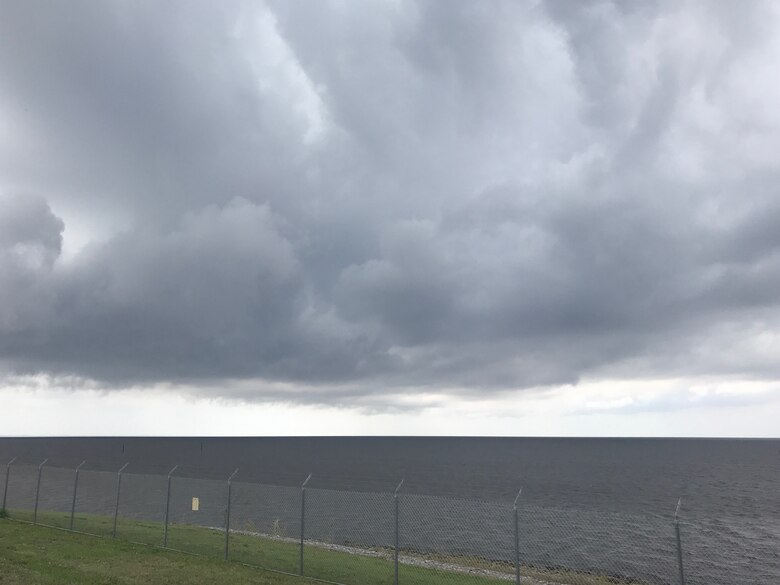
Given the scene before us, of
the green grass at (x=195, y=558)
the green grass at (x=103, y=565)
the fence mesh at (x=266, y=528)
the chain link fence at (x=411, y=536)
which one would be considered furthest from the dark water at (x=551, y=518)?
the green grass at (x=103, y=565)

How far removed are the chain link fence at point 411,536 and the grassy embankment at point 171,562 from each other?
19 centimetres

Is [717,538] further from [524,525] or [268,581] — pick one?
[268,581]

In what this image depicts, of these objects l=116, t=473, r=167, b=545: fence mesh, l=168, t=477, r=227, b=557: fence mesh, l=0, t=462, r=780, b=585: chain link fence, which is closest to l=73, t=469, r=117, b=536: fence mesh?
l=0, t=462, r=780, b=585: chain link fence

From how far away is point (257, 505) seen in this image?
61.4 meters

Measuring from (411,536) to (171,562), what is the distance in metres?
28.2

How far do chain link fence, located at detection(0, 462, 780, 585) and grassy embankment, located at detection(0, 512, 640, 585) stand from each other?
0.62 ft

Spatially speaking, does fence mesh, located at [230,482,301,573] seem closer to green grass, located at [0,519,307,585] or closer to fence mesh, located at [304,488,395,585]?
fence mesh, located at [304,488,395,585]

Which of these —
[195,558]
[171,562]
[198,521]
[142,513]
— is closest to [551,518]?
[198,521]

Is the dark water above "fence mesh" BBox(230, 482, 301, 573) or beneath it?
beneath

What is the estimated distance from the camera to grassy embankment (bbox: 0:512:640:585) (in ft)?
61.0

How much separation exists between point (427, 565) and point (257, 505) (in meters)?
37.1

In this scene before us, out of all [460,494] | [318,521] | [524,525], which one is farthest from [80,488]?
[524,525]

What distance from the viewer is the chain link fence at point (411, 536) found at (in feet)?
82.1

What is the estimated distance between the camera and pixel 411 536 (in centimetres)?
4606
